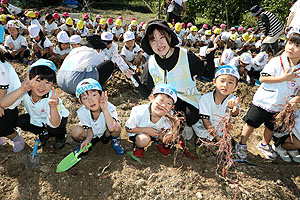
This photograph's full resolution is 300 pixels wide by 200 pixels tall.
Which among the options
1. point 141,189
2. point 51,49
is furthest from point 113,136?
point 51,49

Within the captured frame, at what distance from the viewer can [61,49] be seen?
203 inches

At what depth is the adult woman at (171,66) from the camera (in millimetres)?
2338

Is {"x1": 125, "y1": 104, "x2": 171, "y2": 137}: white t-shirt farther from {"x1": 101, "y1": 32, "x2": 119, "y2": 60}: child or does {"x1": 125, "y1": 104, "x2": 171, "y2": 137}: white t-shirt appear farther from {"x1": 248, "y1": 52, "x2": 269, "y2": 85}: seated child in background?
{"x1": 248, "y1": 52, "x2": 269, "y2": 85}: seated child in background

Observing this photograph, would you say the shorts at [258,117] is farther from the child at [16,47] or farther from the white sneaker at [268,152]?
the child at [16,47]

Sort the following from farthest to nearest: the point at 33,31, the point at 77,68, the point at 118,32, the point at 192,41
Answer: the point at 192,41, the point at 118,32, the point at 33,31, the point at 77,68

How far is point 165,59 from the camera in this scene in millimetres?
2479

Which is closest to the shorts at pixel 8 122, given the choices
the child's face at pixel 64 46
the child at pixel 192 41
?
the child's face at pixel 64 46

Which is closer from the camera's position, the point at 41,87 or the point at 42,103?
the point at 41,87

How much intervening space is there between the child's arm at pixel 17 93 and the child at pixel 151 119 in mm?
1054

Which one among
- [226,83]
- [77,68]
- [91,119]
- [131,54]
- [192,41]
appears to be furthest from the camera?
[192,41]

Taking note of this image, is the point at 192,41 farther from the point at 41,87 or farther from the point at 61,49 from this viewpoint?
the point at 41,87

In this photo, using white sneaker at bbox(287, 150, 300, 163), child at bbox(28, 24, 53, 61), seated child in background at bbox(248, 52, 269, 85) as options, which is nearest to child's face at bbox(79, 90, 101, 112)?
white sneaker at bbox(287, 150, 300, 163)

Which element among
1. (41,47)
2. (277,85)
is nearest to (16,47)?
(41,47)

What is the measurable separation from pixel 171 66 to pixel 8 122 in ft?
6.48
